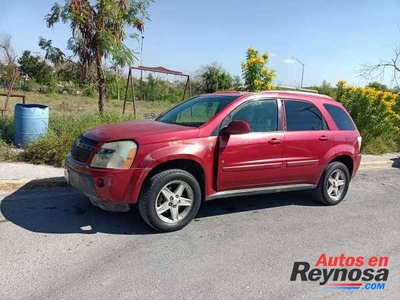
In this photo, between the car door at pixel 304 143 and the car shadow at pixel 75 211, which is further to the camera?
the car door at pixel 304 143

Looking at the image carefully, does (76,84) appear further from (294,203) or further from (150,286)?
(150,286)

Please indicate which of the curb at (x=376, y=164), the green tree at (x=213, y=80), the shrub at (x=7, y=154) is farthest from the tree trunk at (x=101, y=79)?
the green tree at (x=213, y=80)

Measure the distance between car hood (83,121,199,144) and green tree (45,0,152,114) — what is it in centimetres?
437

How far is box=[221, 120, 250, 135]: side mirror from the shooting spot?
4.46m

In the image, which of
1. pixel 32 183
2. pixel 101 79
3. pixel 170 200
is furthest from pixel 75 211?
pixel 101 79

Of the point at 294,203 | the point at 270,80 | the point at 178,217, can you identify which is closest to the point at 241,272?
the point at 178,217

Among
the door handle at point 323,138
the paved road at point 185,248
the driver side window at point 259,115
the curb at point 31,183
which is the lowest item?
the paved road at point 185,248

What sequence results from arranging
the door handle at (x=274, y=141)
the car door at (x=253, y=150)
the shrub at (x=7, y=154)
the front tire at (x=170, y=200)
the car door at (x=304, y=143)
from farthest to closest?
the shrub at (x=7, y=154), the car door at (x=304, y=143), the door handle at (x=274, y=141), the car door at (x=253, y=150), the front tire at (x=170, y=200)

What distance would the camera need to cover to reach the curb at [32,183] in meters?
5.50

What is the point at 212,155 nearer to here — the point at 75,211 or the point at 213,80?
the point at 75,211

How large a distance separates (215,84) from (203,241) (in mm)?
23504

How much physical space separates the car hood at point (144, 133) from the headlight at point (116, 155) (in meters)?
0.08

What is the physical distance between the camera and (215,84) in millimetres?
26922

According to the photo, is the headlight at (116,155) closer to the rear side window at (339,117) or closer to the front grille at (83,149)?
the front grille at (83,149)
